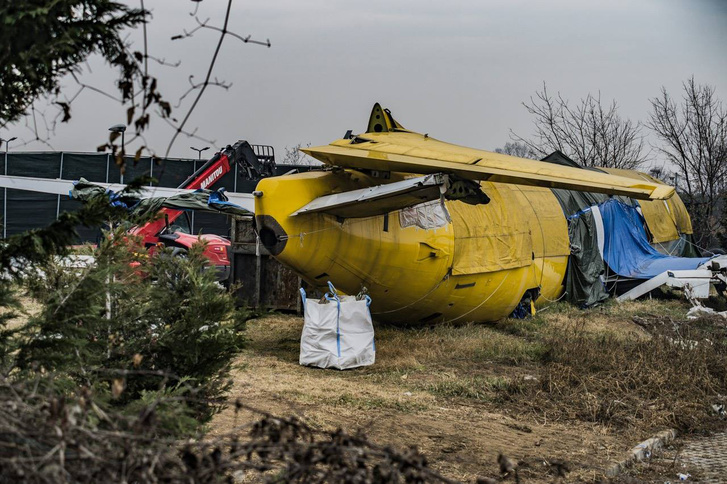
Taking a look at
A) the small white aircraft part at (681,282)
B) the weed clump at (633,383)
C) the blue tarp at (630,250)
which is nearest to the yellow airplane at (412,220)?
the weed clump at (633,383)

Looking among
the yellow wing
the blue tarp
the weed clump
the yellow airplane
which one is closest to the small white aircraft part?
the blue tarp

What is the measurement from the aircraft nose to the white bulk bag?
3.02 feet

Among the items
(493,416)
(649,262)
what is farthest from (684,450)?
(649,262)

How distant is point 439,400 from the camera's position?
8922mm

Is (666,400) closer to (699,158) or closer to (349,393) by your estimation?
(349,393)

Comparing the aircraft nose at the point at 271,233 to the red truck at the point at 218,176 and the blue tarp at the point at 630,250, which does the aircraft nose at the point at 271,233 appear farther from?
the blue tarp at the point at 630,250

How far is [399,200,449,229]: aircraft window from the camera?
11.4 meters

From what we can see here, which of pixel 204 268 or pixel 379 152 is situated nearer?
pixel 204 268

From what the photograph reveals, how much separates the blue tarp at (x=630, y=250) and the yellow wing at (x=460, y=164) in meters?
8.36

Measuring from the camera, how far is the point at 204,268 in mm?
6465

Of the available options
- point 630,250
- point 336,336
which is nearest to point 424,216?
point 336,336

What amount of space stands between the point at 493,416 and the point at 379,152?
12.3ft

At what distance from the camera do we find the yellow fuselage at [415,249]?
34.1ft

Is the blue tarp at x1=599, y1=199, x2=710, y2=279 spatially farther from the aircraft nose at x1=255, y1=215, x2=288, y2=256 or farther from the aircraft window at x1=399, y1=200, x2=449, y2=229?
the aircraft nose at x1=255, y1=215, x2=288, y2=256
